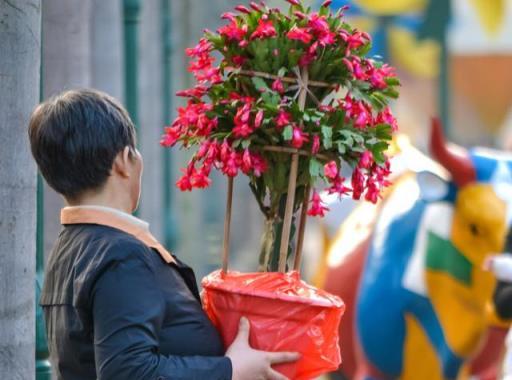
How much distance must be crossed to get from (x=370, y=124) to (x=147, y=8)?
10.8 meters

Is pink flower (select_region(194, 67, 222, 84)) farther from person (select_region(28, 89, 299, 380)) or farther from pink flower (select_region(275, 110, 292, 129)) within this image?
person (select_region(28, 89, 299, 380))

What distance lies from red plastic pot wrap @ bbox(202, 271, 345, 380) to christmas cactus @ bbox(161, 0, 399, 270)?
0.67 ft

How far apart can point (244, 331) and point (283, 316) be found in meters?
0.10

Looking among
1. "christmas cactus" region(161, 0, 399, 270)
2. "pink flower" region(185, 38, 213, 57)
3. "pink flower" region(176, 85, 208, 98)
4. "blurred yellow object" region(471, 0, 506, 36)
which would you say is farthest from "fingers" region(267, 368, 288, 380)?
"blurred yellow object" region(471, 0, 506, 36)

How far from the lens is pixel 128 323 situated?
144 inches

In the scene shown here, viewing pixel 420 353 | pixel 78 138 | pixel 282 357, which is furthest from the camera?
pixel 420 353

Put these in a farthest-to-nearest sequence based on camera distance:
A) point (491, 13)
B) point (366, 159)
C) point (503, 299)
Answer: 1. point (491, 13)
2. point (503, 299)
3. point (366, 159)

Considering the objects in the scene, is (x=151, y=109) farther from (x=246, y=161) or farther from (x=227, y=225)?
(x=246, y=161)

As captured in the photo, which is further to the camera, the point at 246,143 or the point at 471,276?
the point at 471,276

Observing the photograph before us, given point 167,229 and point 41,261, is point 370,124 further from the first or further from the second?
point 167,229

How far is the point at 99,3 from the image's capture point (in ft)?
29.0

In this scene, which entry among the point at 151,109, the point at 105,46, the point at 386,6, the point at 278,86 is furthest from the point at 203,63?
the point at 386,6

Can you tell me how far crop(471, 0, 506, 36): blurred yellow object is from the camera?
18.3 m

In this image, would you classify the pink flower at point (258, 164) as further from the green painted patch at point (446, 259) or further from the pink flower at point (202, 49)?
the green painted patch at point (446, 259)
